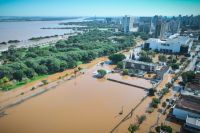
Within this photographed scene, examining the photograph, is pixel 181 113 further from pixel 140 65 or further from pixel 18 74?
pixel 18 74

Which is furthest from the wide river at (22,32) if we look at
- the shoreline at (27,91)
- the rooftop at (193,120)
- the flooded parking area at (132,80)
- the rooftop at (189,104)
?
the rooftop at (193,120)

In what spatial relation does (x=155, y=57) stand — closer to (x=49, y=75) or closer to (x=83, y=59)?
(x=83, y=59)

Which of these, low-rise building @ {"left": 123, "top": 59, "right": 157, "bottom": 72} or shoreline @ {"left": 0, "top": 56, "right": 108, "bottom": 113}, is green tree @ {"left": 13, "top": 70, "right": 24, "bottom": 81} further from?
low-rise building @ {"left": 123, "top": 59, "right": 157, "bottom": 72}

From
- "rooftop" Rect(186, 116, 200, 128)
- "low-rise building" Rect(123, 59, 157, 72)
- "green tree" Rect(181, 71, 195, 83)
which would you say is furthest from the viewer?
"low-rise building" Rect(123, 59, 157, 72)

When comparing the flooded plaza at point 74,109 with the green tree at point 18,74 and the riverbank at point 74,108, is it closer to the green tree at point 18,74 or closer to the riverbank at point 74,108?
the riverbank at point 74,108

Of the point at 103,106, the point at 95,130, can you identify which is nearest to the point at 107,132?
the point at 95,130

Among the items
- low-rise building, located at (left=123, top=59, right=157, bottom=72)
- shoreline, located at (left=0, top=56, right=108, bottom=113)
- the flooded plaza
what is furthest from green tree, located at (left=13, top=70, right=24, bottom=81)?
low-rise building, located at (left=123, top=59, right=157, bottom=72)

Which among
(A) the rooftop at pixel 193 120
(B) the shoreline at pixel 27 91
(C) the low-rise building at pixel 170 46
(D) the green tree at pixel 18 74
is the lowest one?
(B) the shoreline at pixel 27 91

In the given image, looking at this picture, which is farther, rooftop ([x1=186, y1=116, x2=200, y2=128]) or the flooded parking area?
the flooded parking area
